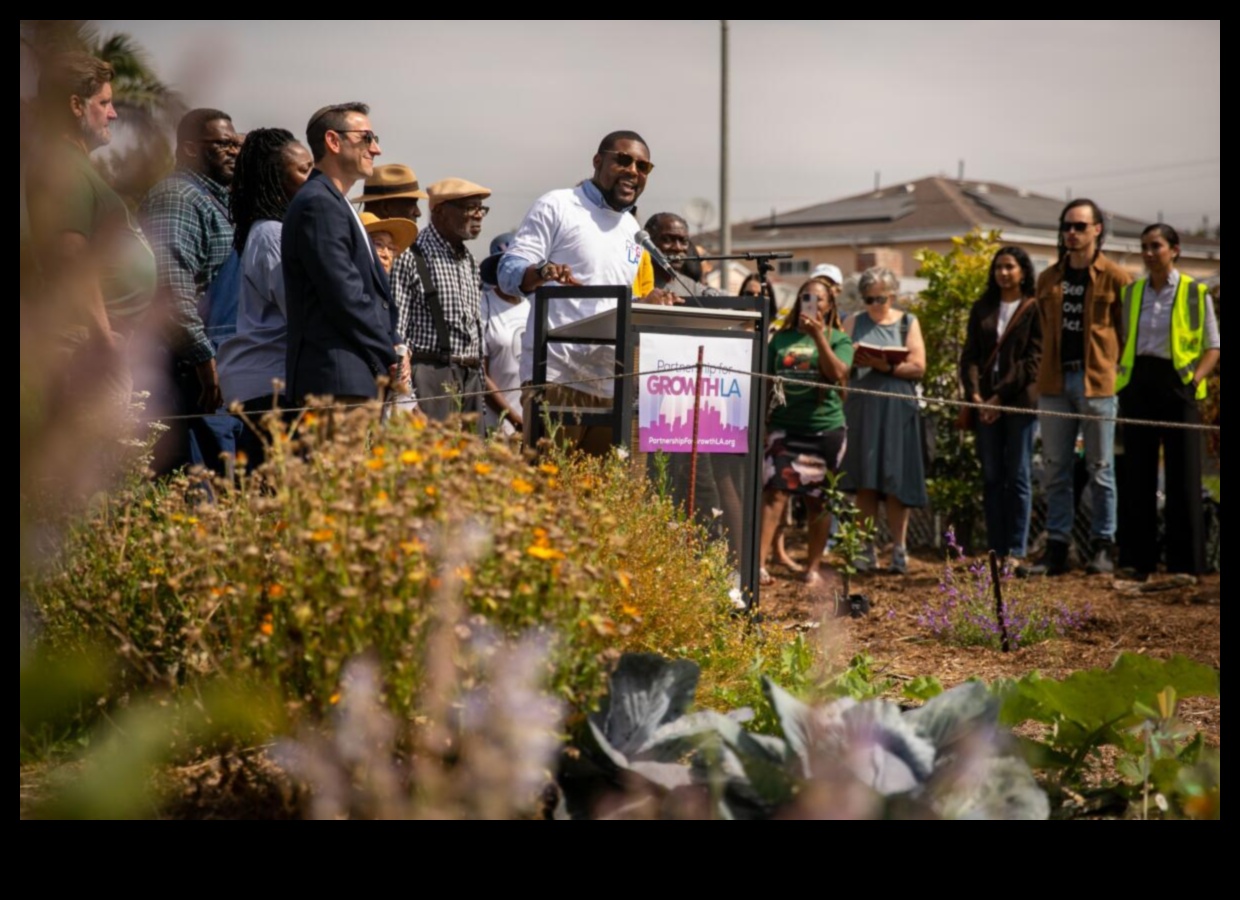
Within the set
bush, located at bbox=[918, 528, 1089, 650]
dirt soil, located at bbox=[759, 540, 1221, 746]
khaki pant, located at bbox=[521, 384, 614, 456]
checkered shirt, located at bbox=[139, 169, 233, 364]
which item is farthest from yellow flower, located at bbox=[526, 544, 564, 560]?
bush, located at bbox=[918, 528, 1089, 650]

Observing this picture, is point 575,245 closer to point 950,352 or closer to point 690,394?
point 690,394

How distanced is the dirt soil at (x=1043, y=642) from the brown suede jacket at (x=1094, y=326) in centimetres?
124

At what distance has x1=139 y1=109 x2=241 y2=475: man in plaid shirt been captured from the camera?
541 centimetres

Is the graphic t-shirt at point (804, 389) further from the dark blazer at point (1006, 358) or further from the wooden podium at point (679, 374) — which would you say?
the wooden podium at point (679, 374)

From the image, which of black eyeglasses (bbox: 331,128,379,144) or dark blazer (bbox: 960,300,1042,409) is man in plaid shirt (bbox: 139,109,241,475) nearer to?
black eyeglasses (bbox: 331,128,379,144)

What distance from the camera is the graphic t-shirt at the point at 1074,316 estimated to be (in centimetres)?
893

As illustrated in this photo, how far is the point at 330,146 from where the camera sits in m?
5.23

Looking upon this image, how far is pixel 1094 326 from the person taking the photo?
884 cm

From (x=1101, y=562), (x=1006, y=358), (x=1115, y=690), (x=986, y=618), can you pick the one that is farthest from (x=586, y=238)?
(x=1101, y=562)

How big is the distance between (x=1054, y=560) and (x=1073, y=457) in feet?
2.23

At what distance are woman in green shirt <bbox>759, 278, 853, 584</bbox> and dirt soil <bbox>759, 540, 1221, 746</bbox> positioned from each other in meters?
0.54

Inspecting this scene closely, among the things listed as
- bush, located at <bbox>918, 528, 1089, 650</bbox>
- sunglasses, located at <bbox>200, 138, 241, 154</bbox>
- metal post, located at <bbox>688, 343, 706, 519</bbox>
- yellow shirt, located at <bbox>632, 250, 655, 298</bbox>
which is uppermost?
sunglasses, located at <bbox>200, 138, 241, 154</bbox>

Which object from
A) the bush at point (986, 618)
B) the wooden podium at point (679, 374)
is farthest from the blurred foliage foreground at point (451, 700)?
the bush at point (986, 618)
